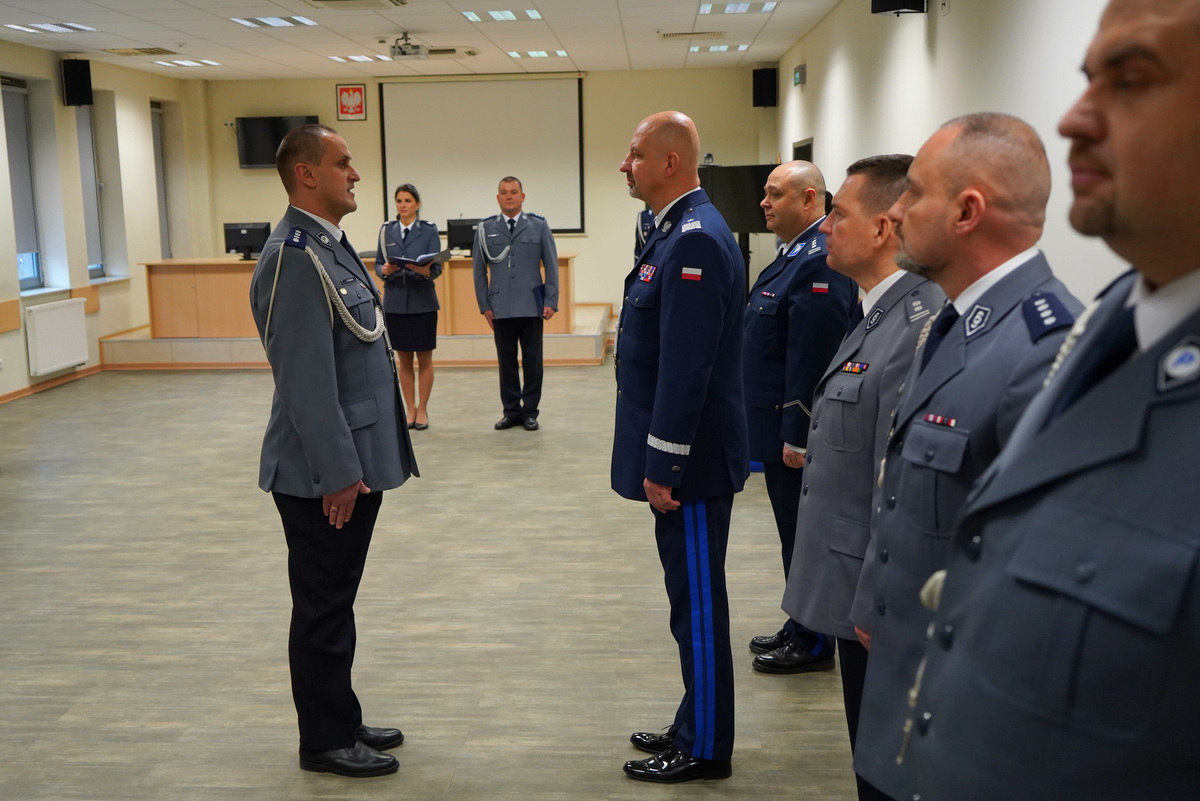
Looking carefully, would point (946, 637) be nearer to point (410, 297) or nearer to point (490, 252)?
point (410, 297)

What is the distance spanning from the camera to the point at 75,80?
32.7 ft

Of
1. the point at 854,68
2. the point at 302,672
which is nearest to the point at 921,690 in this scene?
the point at 302,672

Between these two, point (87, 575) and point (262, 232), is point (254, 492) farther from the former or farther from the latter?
point (262, 232)

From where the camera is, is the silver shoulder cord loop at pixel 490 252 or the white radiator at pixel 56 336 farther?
the white radiator at pixel 56 336

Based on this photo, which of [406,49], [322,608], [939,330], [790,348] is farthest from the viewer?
[406,49]

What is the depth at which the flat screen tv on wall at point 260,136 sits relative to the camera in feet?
42.9

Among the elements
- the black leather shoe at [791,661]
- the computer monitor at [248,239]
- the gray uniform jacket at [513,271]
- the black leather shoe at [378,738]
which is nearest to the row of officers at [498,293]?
the gray uniform jacket at [513,271]

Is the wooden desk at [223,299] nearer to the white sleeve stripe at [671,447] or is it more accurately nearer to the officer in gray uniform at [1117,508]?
the white sleeve stripe at [671,447]

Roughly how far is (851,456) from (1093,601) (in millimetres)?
1242

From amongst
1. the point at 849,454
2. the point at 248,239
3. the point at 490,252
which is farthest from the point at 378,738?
the point at 248,239

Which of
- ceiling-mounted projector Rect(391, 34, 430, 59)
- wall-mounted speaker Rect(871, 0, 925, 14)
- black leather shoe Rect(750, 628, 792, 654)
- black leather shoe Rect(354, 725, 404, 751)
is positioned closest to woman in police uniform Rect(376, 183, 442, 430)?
ceiling-mounted projector Rect(391, 34, 430, 59)

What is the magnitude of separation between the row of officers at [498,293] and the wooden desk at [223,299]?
268 centimetres

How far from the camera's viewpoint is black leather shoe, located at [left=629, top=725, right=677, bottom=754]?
281cm

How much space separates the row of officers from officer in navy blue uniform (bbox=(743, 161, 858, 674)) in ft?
12.6
